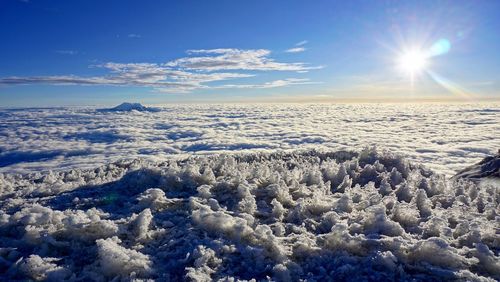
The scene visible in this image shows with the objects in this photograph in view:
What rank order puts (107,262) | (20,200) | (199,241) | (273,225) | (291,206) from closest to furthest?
(107,262)
(199,241)
(273,225)
(291,206)
(20,200)

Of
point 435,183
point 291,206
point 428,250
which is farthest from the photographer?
point 435,183

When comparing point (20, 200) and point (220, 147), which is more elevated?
point (20, 200)

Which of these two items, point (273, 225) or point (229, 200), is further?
point (229, 200)

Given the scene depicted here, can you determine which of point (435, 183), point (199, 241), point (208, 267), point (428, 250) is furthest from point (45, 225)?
point (435, 183)

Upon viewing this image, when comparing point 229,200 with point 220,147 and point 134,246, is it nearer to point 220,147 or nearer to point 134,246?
point 134,246

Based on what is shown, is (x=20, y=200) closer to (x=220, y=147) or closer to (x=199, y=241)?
(x=199, y=241)

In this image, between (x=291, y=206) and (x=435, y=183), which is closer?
(x=291, y=206)

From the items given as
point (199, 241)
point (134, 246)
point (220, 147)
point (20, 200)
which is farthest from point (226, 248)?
point (220, 147)

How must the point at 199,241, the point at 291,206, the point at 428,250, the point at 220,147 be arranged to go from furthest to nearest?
the point at 220,147
the point at 291,206
the point at 199,241
the point at 428,250

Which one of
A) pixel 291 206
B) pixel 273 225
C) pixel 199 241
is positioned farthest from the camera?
pixel 291 206
